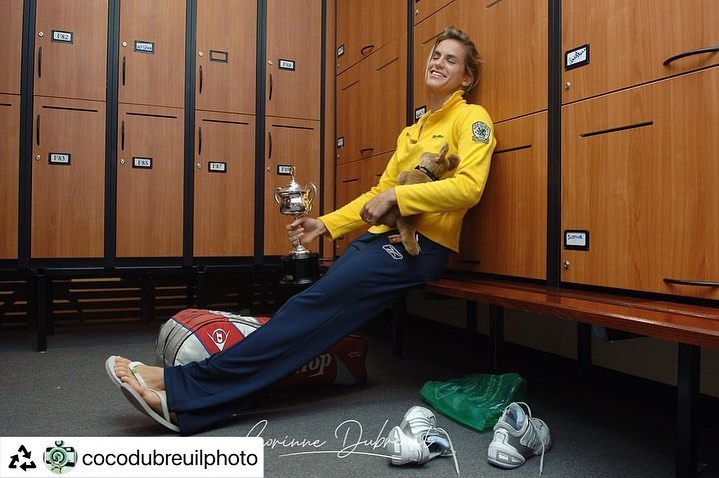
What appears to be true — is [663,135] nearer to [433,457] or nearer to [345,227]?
[433,457]

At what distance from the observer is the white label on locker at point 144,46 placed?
3129mm

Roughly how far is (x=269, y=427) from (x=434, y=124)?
4.17 feet

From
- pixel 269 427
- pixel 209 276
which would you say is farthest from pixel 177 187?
pixel 269 427

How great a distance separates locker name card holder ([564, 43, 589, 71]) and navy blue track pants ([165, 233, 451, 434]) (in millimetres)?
736

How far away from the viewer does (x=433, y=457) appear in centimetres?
143

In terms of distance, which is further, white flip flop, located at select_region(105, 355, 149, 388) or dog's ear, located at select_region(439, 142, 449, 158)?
dog's ear, located at select_region(439, 142, 449, 158)

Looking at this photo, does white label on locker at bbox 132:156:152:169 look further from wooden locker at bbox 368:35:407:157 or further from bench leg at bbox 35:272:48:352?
wooden locker at bbox 368:35:407:157

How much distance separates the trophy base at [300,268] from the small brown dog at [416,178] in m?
0.58

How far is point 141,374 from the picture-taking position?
5.63ft

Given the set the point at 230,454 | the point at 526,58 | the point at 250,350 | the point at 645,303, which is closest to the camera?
the point at 230,454

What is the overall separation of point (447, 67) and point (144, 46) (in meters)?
1.94

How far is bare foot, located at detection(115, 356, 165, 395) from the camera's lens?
161 cm

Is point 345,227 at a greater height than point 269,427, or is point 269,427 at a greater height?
point 345,227

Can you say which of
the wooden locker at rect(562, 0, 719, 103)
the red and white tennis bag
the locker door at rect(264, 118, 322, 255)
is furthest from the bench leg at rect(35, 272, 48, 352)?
the wooden locker at rect(562, 0, 719, 103)
